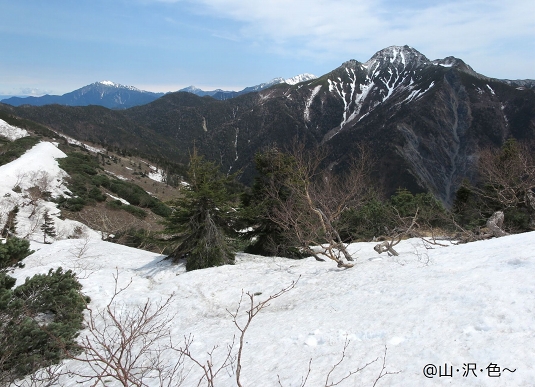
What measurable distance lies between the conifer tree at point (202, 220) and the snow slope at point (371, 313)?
110cm

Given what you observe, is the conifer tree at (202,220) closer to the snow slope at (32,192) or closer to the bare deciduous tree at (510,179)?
the snow slope at (32,192)

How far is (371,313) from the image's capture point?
696 cm

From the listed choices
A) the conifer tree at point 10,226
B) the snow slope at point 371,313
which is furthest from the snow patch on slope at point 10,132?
the snow slope at point 371,313

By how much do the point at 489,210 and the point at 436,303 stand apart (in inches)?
823

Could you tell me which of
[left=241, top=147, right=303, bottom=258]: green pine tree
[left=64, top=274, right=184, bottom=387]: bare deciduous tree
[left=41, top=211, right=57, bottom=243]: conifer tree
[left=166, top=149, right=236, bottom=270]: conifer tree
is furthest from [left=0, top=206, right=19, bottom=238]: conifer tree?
[left=241, top=147, right=303, bottom=258]: green pine tree

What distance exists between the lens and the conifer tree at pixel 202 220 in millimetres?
13055

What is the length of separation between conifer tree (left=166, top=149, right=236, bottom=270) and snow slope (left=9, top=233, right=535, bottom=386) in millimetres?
1097

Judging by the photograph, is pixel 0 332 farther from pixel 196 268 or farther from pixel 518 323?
pixel 518 323

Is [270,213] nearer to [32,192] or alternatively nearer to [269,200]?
[269,200]

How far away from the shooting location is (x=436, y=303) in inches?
255

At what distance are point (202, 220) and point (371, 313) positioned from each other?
344 inches

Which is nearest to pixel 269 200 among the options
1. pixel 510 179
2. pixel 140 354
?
pixel 140 354

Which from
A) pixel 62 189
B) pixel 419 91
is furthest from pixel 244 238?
pixel 419 91

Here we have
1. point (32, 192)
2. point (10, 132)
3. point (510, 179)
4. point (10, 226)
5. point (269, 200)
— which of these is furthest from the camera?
point (10, 132)
